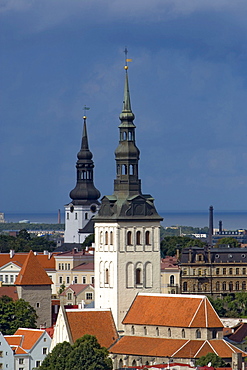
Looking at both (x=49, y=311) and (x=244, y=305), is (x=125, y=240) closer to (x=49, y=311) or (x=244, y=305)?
(x=49, y=311)

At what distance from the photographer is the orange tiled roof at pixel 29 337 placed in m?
96.7

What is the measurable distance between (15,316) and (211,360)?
2766 cm

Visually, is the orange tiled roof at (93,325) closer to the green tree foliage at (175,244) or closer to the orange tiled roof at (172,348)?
the orange tiled roof at (172,348)

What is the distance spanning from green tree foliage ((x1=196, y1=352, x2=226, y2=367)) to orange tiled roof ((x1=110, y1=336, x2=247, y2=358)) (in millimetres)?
1396

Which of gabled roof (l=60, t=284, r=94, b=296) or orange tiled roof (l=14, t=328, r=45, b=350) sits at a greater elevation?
gabled roof (l=60, t=284, r=94, b=296)

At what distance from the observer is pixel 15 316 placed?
106875 mm

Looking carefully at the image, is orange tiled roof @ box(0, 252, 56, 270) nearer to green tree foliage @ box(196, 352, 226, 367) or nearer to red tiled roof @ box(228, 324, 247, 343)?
red tiled roof @ box(228, 324, 247, 343)

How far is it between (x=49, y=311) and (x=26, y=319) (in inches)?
234

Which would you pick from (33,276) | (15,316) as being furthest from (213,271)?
(15,316)

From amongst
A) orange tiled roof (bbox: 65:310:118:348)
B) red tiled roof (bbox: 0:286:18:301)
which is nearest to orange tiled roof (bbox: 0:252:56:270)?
red tiled roof (bbox: 0:286:18:301)

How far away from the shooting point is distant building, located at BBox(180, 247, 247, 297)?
158 metres

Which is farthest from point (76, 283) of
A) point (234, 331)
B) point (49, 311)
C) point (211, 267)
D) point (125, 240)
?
point (125, 240)

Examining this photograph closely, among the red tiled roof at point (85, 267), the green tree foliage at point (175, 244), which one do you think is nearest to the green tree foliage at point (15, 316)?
the red tiled roof at point (85, 267)

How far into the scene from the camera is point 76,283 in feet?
500
